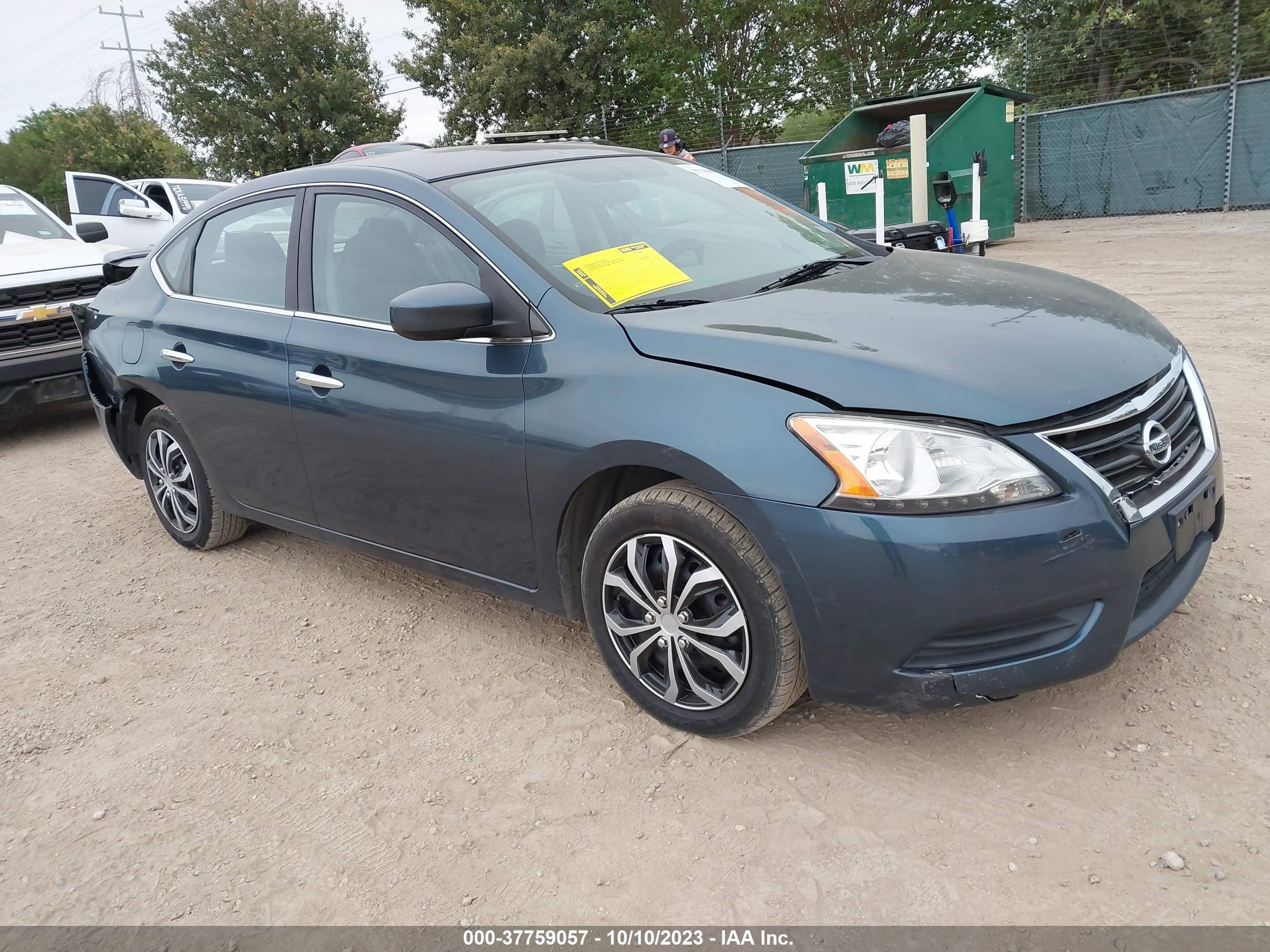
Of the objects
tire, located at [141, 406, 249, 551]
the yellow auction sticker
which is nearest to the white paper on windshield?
the yellow auction sticker

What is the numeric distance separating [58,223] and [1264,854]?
9.60 metres

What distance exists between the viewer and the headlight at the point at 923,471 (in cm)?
223

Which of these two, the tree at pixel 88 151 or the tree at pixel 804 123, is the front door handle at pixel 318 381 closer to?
the tree at pixel 804 123

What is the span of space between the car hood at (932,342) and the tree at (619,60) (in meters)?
23.3

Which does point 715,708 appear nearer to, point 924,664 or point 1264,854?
point 924,664

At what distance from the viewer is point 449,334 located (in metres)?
2.84

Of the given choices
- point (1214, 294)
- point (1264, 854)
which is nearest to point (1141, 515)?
point (1264, 854)

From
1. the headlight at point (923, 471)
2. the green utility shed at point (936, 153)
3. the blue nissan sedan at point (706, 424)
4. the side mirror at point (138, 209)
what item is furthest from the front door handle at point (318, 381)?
the green utility shed at point (936, 153)

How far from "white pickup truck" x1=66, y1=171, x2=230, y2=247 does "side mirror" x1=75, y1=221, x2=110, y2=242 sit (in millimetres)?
3262

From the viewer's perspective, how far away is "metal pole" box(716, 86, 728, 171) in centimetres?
1877

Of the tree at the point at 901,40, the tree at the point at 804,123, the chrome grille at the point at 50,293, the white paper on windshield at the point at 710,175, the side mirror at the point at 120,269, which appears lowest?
the chrome grille at the point at 50,293

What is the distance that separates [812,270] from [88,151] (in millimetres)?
35892

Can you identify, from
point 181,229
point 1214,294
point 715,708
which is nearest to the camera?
point 715,708

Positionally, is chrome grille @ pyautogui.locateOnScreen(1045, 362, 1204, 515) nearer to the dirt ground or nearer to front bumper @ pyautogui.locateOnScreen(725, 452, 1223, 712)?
front bumper @ pyautogui.locateOnScreen(725, 452, 1223, 712)
